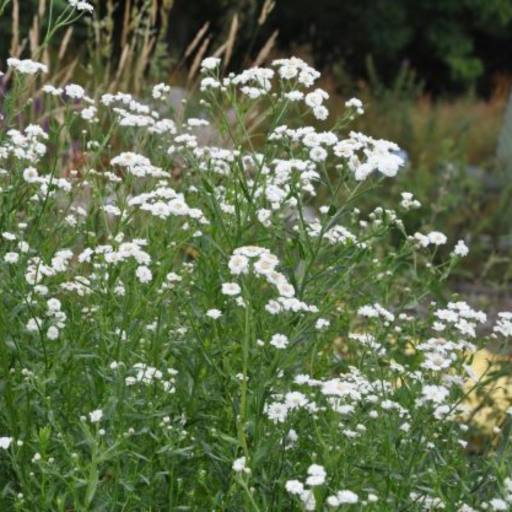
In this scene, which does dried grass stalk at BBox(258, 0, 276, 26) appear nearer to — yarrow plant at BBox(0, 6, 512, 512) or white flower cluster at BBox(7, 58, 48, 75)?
yarrow plant at BBox(0, 6, 512, 512)

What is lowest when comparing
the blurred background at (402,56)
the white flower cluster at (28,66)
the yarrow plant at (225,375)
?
the blurred background at (402,56)

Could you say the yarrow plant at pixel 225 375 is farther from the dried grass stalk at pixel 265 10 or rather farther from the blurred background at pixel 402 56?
the blurred background at pixel 402 56

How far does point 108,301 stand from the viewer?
105 inches

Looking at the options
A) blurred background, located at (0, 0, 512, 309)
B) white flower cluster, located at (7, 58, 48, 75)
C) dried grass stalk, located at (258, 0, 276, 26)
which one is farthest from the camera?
blurred background, located at (0, 0, 512, 309)

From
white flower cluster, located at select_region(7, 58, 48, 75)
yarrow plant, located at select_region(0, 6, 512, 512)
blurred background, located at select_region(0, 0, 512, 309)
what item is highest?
white flower cluster, located at select_region(7, 58, 48, 75)

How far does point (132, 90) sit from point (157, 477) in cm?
425

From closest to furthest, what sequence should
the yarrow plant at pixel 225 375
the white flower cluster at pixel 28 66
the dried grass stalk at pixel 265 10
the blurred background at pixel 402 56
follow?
the yarrow plant at pixel 225 375, the white flower cluster at pixel 28 66, the dried grass stalk at pixel 265 10, the blurred background at pixel 402 56

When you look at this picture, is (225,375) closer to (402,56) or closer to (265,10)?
(265,10)

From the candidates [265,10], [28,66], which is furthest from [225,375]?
[265,10]

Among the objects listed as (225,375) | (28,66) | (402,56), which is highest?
(28,66)

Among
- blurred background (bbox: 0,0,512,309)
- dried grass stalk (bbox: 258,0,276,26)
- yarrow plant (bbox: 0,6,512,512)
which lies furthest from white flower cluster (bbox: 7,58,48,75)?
blurred background (bbox: 0,0,512,309)

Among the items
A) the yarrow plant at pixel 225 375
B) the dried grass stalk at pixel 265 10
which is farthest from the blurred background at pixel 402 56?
the yarrow plant at pixel 225 375

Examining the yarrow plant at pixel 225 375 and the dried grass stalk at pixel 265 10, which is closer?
the yarrow plant at pixel 225 375

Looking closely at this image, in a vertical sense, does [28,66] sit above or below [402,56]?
above
